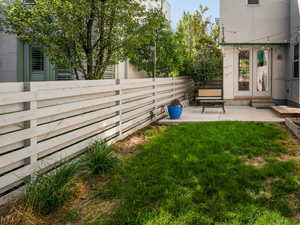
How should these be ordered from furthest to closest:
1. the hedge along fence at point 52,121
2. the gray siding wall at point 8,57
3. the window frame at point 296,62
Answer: the window frame at point 296,62, the gray siding wall at point 8,57, the hedge along fence at point 52,121

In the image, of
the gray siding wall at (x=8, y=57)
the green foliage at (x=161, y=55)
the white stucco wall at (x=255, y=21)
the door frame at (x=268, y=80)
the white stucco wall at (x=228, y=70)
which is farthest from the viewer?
the white stucco wall at (x=228, y=70)

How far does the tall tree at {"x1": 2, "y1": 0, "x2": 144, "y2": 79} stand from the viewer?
733 cm

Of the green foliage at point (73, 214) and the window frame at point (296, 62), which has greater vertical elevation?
the window frame at point (296, 62)

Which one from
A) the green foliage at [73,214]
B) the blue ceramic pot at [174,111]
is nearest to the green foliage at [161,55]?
the blue ceramic pot at [174,111]

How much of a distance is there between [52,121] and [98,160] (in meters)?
0.82

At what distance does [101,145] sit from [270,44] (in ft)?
35.5

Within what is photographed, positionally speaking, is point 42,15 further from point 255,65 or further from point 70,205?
point 255,65

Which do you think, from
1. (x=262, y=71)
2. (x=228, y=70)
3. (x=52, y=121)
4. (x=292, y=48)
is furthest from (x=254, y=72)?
(x=52, y=121)

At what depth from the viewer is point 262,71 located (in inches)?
543

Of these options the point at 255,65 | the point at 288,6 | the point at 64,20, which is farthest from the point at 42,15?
the point at 288,6

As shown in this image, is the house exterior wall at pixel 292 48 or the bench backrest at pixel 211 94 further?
the bench backrest at pixel 211 94

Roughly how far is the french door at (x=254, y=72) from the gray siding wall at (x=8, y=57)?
8962 millimetres

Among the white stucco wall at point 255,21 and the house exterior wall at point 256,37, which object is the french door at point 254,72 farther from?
the white stucco wall at point 255,21

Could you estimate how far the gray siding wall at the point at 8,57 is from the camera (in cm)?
1008
